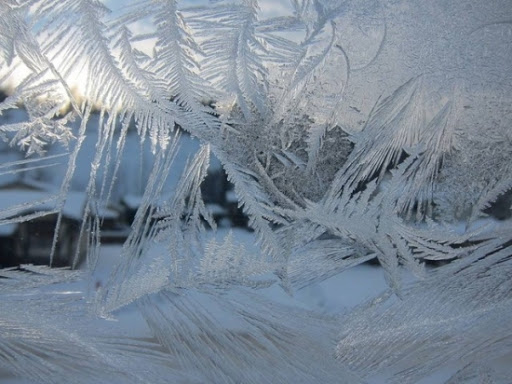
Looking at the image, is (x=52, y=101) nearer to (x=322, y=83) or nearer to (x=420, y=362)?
(x=322, y=83)

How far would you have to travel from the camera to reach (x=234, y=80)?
0.66 meters

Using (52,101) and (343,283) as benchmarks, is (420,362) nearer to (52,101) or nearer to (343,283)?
(343,283)

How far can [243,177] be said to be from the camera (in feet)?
2.18

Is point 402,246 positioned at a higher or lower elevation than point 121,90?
lower

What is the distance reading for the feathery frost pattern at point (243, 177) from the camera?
645 millimetres

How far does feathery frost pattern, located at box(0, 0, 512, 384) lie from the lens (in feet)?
2.11

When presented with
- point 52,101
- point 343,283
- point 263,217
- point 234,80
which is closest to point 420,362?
point 343,283

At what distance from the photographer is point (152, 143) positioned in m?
0.65

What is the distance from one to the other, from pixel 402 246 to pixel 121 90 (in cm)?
39

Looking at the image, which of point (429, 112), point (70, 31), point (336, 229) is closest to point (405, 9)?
point (429, 112)

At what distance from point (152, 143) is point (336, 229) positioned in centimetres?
25

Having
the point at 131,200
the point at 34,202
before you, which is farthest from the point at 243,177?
the point at 34,202

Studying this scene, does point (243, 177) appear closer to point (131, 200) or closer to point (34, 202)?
point (131, 200)

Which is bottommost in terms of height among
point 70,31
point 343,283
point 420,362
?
point 420,362
